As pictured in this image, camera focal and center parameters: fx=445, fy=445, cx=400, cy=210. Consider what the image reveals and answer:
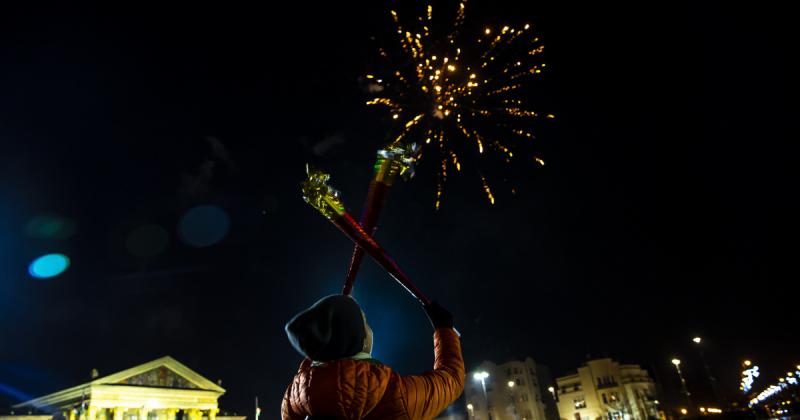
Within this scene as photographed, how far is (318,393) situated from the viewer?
2258mm

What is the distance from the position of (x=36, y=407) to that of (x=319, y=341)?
73.0 meters

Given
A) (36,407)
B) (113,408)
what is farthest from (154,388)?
(36,407)

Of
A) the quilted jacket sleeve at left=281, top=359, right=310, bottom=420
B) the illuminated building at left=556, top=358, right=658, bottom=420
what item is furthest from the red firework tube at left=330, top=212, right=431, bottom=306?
the illuminated building at left=556, top=358, right=658, bottom=420

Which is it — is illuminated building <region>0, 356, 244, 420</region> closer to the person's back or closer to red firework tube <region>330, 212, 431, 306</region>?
red firework tube <region>330, 212, 431, 306</region>

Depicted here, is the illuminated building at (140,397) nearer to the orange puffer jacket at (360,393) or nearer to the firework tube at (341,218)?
the firework tube at (341,218)

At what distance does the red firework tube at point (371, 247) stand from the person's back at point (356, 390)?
3.67 feet

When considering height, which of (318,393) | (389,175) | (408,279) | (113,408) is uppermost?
(113,408)

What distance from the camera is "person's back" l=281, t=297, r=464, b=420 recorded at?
223 cm

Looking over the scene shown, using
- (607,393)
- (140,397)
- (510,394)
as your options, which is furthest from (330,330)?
(607,393)

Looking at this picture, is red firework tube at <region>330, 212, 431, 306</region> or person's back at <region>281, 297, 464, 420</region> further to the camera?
red firework tube at <region>330, 212, 431, 306</region>

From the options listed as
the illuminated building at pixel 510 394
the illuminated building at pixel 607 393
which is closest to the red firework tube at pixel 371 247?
the illuminated building at pixel 510 394

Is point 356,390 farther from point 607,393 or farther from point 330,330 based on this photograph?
point 607,393

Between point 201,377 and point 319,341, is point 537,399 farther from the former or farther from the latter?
point 319,341

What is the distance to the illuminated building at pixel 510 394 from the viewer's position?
67.4 m
